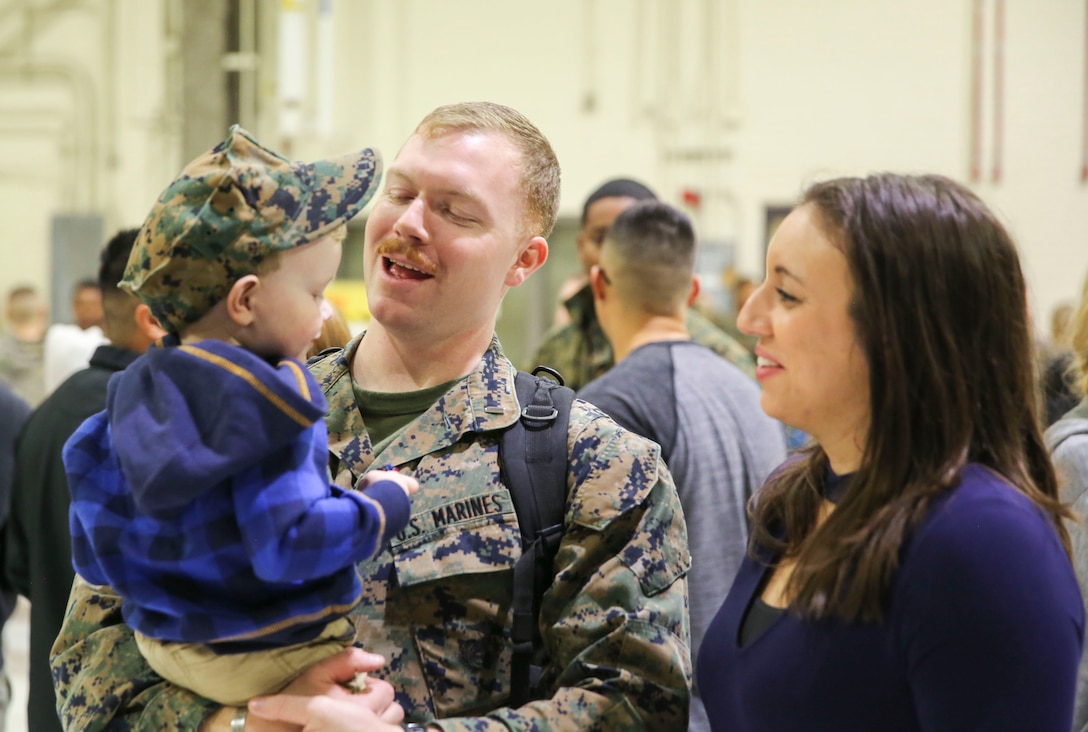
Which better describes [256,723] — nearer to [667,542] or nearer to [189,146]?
[667,542]

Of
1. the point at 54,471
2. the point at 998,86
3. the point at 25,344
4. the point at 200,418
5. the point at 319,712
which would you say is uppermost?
the point at 998,86

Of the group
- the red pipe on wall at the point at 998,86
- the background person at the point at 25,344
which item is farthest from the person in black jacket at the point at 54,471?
the red pipe on wall at the point at 998,86

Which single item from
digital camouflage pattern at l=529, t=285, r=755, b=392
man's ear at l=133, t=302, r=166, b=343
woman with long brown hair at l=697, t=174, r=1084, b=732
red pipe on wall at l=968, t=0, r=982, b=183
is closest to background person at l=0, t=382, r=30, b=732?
man's ear at l=133, t=302, r=166, b=343

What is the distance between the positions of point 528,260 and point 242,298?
0.60 m

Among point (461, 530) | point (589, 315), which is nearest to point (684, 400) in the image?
point (589, 315)

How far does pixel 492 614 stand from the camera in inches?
59.9


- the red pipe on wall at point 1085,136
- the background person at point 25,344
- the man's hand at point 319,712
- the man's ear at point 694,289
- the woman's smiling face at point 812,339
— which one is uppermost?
the red pipe on wall at point 1085,136

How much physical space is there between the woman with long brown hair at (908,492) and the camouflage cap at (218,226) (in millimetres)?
598

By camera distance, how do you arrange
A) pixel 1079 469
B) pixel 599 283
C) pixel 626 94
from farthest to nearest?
pixel 626 94, pixel 599 283, pixel 1079 469

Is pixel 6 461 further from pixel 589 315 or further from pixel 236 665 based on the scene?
pixel 236 665

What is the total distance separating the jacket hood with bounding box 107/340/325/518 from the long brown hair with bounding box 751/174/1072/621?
64 centimetres

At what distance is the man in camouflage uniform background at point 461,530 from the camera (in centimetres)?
147

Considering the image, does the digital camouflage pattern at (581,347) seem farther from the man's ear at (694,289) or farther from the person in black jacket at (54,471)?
the person in black jacket at (54,471)

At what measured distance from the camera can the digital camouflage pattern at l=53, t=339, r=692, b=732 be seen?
1.47 m
